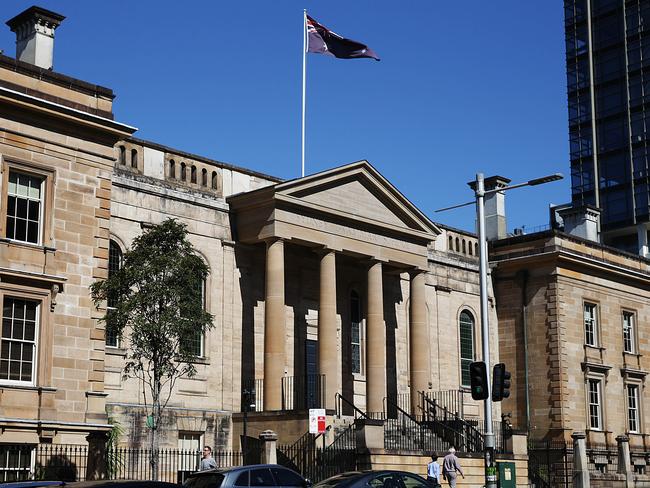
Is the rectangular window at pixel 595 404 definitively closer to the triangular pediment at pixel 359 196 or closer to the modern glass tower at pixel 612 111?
the triangular pediment at pixel 359 196

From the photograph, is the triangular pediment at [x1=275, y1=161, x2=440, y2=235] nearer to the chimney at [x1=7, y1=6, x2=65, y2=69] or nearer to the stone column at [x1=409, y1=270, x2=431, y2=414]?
the stone column at [x1=409, y1=270, x2=431, y2=414]

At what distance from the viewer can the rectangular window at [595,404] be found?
4462 centimetres

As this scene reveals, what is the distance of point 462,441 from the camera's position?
3497 centimetres

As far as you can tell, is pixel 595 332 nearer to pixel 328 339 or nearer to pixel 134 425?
pixel 328 339

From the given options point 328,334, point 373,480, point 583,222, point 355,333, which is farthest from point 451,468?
point 583,222

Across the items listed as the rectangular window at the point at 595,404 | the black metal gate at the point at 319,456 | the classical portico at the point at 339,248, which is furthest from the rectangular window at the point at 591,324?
the black metal gate at the point at 319,456

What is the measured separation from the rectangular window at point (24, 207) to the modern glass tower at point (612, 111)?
61.7m

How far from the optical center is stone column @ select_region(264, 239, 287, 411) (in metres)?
32.7

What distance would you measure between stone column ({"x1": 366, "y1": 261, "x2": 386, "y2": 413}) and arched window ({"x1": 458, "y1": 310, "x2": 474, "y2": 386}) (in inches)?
301

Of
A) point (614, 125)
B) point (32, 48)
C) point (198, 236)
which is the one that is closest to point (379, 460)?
point (198, 236)

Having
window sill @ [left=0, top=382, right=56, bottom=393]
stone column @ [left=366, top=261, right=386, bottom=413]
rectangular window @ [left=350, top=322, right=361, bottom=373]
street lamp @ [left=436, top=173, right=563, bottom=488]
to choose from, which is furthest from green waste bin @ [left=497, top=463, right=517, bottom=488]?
window sill @ [left=0, top=382, right=56, bottom=393]

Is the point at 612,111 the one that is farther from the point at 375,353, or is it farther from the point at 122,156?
the point at 122,156

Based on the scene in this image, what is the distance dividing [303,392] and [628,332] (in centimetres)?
1960

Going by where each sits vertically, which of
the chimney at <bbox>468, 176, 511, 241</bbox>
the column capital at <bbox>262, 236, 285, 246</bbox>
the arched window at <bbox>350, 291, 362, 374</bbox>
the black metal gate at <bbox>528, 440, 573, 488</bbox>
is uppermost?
the chimney at <bbox>468, 176, 511, 241</bbox>
